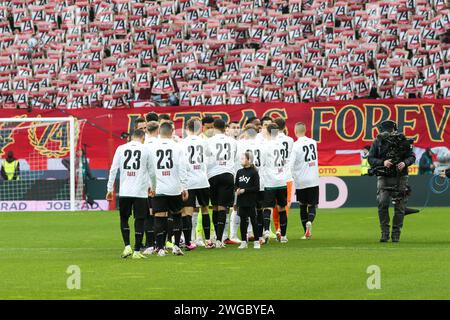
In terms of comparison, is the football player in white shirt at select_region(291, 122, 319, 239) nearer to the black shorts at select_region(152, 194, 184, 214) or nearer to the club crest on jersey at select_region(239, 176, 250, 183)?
the club crest on jersey at select_region(239, 176, 250, 183)

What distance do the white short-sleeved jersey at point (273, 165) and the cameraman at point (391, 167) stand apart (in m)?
1.75

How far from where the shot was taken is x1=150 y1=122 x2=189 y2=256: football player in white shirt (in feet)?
61.1

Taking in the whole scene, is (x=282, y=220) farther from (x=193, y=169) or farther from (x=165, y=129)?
(x=165, y=129)

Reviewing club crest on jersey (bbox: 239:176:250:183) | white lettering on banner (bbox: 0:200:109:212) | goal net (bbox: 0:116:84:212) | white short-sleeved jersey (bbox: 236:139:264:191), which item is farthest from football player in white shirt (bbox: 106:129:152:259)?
white lettering on banner (bbox: 0:200:109:212)

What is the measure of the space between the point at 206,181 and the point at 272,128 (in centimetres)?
223

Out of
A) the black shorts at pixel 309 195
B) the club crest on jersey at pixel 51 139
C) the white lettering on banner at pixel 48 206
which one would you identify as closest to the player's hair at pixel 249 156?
the black shorts at pixel 309 195

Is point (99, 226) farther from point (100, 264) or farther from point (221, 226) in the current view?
point (100, 264)

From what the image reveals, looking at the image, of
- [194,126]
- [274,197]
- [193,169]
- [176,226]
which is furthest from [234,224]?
[176,226]

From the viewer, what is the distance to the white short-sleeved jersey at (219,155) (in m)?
20.5

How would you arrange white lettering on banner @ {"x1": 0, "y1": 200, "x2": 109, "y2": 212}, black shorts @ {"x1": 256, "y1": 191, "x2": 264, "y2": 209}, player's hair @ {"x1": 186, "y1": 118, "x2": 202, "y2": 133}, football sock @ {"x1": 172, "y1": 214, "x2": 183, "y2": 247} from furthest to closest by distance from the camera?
white lettering on banner @ {"x1": 0, "y1": 200, "x2": 109, "y2": 212} → black shorts @ {"x1": 256, "y1": 191, "x2": 264, "y2": 209} → player's hair @ {"x1": 186, "y1": 118, "x2": 202, "y2": 133} → football sock @ {"x1": 172, "y1": 214, "x2": 183, "y2": 247}

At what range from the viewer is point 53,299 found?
42.0ft

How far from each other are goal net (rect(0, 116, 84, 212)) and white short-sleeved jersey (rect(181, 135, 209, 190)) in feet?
46.2

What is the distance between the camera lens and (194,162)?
65.5ft

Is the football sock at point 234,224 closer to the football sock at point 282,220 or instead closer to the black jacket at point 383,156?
the football sock at point 282,220
